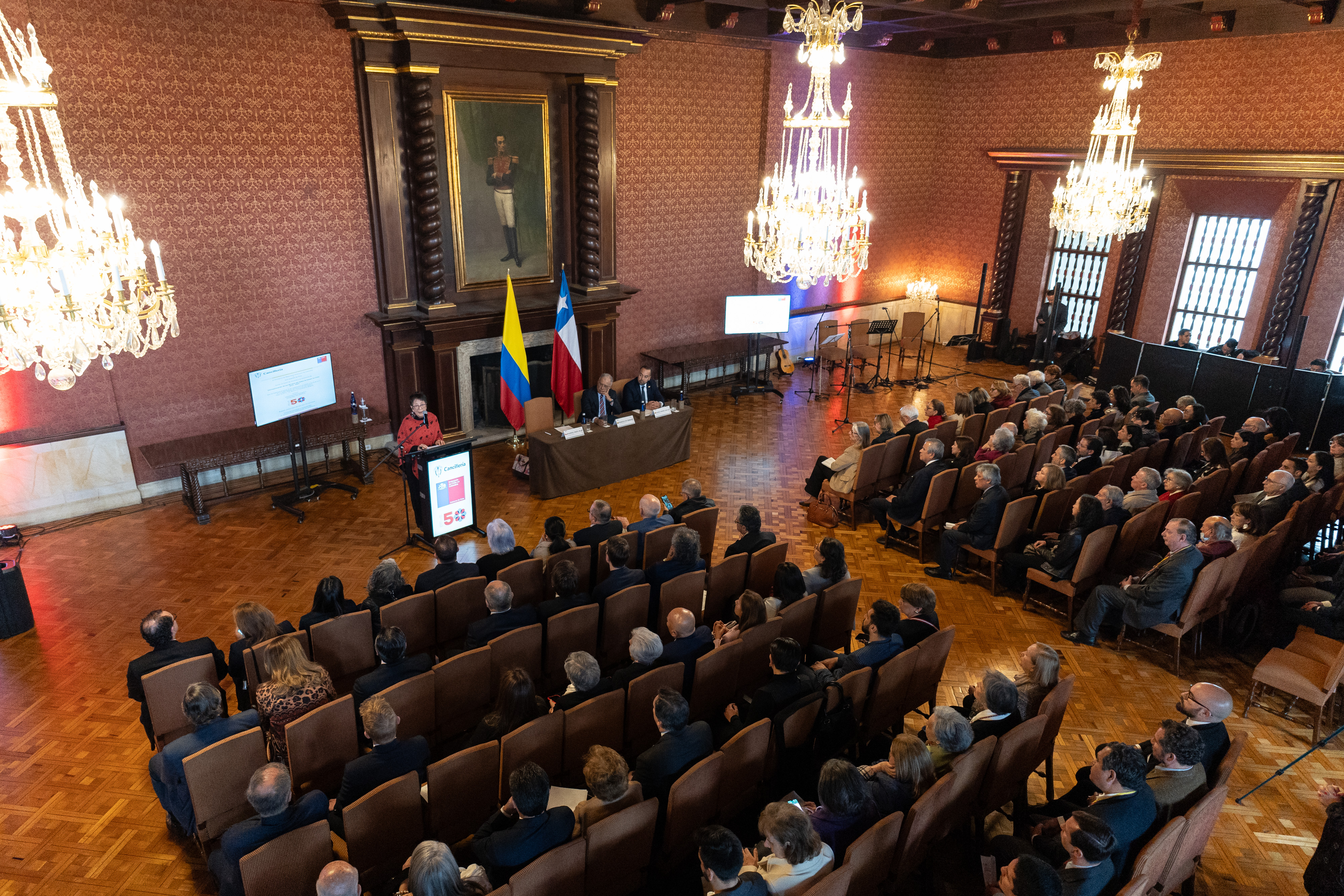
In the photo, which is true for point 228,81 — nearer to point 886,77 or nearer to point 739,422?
point 739,422

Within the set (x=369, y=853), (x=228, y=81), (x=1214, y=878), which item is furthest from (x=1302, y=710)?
(x=228, y=81)

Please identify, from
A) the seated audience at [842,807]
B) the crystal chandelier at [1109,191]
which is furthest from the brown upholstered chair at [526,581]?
the crystal chandelier at [1109,191]

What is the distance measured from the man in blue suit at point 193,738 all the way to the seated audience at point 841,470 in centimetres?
558

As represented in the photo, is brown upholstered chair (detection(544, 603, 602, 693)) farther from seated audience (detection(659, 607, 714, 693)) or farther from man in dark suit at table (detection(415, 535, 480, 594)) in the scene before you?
man in dark suit at table (detection(415, 535, 480, 594))

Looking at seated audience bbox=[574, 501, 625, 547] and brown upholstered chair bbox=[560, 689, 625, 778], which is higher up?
seated audience bbox=[574, 501, 625, 547]

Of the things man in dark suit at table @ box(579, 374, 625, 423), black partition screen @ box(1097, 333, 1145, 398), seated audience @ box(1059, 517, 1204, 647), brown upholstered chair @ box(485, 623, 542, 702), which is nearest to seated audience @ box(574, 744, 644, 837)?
brown upholstered chair @ box(485, 623, 542, 702)

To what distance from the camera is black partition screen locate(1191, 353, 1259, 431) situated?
33.9 ft

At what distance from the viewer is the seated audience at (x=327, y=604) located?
4.87 m

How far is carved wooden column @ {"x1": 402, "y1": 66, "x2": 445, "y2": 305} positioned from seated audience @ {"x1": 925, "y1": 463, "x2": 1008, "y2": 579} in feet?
19.7

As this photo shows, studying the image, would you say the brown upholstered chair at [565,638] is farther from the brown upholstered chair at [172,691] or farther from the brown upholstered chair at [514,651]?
the brown upholstered chair at [172,691]

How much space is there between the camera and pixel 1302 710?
5.48 metres

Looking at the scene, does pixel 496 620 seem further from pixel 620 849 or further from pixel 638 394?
pixel 638 394

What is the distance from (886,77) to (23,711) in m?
13.7

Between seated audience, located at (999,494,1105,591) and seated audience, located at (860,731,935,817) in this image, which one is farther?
seated audience, located at (999,494,1105,591)
